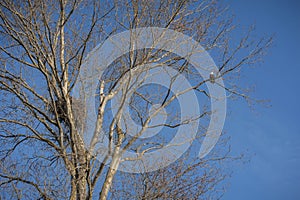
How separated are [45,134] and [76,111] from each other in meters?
0.76

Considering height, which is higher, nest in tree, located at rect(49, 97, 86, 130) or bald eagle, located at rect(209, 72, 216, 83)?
bald eagle, located at rect(209, 72, 216, 83)

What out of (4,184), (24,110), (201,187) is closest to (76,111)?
(24,110)

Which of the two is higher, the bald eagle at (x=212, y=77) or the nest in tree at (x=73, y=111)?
the bald eagle at (x=212, y=77)

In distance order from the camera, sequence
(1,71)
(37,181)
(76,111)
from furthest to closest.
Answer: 1. (1,71)
2. (76,111)
3. (37,181)

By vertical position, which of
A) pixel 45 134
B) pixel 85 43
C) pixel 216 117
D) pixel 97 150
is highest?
pixel 85 43

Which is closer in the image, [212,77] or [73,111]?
[73,111]

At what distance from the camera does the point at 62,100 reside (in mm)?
7098

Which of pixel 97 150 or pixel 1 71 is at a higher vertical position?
pixel 1 71

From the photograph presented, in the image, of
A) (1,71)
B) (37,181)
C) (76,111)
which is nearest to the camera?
(37,181)

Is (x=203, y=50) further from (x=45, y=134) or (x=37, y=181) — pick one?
(x=37, y=181)

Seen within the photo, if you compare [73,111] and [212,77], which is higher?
[212,77]

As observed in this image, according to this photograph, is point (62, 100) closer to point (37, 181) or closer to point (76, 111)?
point (76, 111)

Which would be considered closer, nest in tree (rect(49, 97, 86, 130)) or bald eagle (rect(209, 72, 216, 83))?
nest in tree (rect(49, 97, 86, 130))

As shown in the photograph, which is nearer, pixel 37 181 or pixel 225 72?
pixel 37 181
